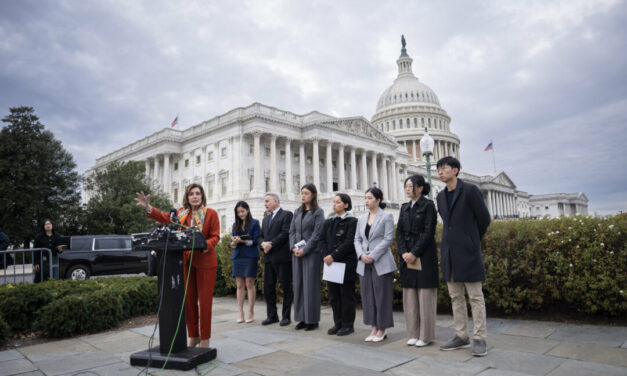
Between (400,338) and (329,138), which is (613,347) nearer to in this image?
(400,338)

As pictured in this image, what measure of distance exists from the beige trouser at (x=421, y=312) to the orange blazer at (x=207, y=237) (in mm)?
2888

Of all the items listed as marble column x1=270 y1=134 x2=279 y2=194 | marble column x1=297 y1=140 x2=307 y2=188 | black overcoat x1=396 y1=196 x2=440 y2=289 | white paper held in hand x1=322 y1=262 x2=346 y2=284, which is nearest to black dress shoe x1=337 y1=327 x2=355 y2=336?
white paper held in hand x1=322 y1=262 x2=346 y2=284

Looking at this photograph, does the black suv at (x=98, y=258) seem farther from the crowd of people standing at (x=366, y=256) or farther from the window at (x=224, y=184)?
the window at (x=224, y=184)

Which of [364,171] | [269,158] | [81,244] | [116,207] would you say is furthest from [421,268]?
[364,171]

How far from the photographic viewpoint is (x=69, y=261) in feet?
49.0

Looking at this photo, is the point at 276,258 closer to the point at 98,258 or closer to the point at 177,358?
the point at 177,358

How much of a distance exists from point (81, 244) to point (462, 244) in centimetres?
1538

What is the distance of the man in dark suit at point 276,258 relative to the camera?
7512mm

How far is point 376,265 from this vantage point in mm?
6102

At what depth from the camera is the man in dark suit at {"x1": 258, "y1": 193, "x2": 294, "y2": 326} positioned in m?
7.51

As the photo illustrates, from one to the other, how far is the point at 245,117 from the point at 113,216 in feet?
64.9

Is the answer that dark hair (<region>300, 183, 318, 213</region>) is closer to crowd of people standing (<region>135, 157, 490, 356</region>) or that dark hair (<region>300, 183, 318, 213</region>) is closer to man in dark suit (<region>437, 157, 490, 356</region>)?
crowd of people standing (<region>135, 157, 490, 356</region>)

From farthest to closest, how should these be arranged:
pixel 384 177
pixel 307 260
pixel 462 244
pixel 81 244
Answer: pixel 384 177, pixel 81 244, pixel 307 260, pixel 462 244

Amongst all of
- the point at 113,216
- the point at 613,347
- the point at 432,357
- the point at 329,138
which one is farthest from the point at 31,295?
the point at 329,138
